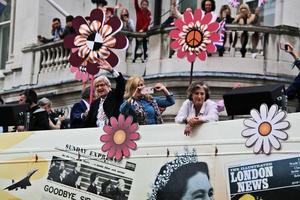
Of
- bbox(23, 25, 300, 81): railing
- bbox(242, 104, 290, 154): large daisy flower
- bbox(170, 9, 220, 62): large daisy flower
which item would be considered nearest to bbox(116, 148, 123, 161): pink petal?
bbox(242, 104, 290, 154): large daisy flower

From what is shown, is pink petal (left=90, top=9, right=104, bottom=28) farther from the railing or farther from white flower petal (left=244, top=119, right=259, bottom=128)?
the railing

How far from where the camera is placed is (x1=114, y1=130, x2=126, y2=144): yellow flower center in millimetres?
8398

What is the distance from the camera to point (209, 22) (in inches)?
436

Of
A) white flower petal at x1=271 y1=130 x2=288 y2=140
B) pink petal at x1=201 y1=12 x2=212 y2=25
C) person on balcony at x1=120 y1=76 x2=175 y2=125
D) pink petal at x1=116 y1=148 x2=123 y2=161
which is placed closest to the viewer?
white flower petal at x1=271 y1=130 x2=288 y2=140

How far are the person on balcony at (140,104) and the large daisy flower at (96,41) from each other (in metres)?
1.49

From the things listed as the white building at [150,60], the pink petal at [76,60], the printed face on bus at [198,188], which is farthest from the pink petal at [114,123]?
the white building at [150,60]

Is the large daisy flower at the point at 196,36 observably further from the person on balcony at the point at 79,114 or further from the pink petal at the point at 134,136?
the pink petal at the point at 134,136

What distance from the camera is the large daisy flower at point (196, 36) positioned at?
11.0 metres

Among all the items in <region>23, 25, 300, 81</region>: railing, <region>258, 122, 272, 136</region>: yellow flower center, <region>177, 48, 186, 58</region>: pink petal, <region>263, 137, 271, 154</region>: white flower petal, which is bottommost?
<region>263, 137, 271, 154</region>: white flower petal

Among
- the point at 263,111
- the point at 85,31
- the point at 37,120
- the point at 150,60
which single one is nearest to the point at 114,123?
the point at 263,111

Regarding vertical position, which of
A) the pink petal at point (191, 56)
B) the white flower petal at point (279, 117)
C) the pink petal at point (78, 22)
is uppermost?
the pink petal at point (78, 22)

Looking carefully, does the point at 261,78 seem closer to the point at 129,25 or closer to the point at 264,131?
the point at 129,25

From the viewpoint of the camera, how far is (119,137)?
8.48 metres

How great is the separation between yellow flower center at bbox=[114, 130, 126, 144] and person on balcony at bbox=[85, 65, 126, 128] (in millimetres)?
499
